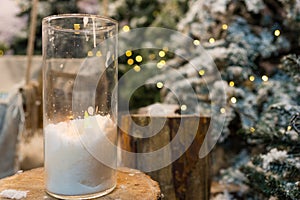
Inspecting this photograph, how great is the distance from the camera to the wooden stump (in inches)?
66.8

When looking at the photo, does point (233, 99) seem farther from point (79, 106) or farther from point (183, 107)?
point (79, 106)

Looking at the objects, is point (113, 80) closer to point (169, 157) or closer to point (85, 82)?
point (85, 82)

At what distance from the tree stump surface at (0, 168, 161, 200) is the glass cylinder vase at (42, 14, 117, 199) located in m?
0.04

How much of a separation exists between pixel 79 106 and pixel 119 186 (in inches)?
11.4

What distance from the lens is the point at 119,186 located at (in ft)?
4.23

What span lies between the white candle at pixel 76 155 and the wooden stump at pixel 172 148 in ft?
1.73

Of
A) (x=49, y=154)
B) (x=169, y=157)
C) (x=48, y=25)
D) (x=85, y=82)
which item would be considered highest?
(x=48, y=25)

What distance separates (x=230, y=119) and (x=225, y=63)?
0.31m

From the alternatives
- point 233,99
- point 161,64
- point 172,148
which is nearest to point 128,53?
point 161,64

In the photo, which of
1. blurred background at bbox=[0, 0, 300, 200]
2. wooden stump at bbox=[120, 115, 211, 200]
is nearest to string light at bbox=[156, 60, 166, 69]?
blurred background at bbox=[0, 0, 300, 200]

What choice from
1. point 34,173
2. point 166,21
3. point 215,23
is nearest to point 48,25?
point 34,173

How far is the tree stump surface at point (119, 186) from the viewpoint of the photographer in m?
1.21

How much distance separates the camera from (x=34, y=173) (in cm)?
141

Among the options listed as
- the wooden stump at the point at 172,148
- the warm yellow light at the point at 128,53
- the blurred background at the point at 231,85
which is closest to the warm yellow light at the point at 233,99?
the blurred background at the point at 231,85
